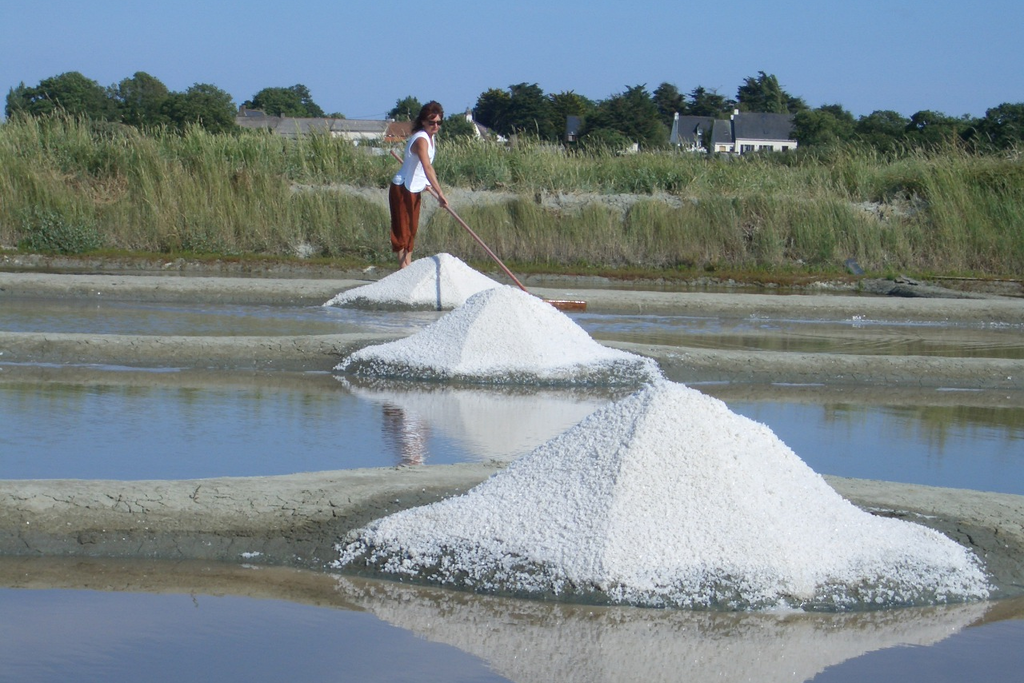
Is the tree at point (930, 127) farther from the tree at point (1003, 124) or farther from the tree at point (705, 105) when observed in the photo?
the tree at point (705, 105)

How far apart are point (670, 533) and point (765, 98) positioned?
94532 millimetres

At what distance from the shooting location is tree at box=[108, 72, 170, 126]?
40000 mm

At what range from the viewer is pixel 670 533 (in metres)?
3.40

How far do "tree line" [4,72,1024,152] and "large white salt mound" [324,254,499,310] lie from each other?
12.6 metres

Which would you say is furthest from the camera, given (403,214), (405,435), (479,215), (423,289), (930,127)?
(930,127)

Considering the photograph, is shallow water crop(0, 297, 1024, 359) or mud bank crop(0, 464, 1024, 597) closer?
mud bank crop(0, 464, 1024, 597)

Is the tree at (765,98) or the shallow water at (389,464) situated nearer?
the shallow water at (389,464)

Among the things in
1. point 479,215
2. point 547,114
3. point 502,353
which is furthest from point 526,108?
point 502,353

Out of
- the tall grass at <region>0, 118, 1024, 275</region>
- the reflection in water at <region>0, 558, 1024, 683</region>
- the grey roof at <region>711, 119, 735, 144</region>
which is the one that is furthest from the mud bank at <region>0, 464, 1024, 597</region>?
the grey roof at <region>711, 119, 735, 144</region>

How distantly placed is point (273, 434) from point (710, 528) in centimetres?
233

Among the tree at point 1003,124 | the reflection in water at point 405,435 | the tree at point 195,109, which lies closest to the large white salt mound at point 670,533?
the reflection in water at point 405,435

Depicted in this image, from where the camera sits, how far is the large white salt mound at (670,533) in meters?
3.35

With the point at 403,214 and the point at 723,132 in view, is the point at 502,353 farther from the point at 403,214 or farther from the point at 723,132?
the point at 723,132

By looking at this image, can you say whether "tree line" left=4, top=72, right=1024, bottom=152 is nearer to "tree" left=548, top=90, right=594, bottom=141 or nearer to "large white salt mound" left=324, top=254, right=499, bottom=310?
"tree" left=548, top=90, right=594, bottom=141
